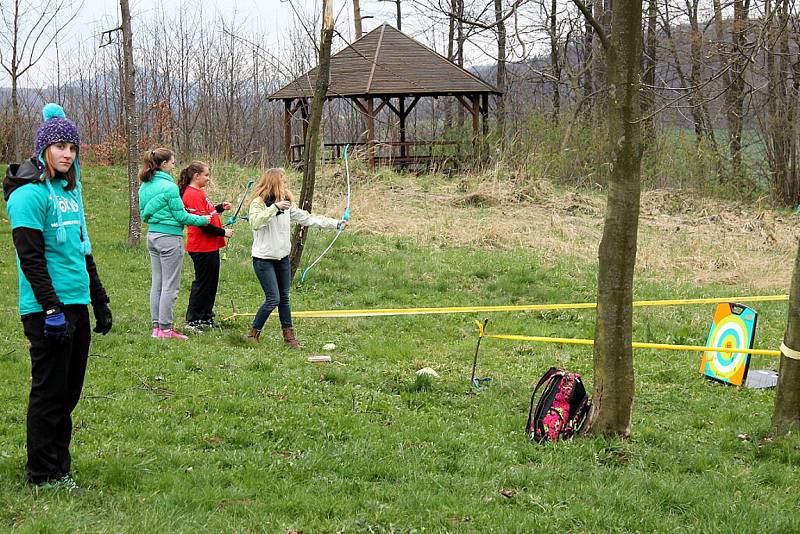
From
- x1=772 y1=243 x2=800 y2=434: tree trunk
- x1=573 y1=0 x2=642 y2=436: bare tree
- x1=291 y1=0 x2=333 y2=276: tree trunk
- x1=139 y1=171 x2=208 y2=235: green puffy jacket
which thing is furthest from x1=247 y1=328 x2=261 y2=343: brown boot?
x1=772 y1=243 x2=800 y2=434: tree trunk

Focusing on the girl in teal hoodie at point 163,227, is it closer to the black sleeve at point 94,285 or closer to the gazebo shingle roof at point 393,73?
the black sleeve at point 94,285

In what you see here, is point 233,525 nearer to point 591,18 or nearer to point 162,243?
point 591,18

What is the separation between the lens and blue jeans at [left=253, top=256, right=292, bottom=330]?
27.1 ft

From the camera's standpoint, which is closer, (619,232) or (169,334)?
(619,232)

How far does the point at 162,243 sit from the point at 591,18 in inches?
192

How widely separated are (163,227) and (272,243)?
111 centimetres

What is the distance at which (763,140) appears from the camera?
25.7m

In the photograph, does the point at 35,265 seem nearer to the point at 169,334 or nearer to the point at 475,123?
the point at 169,334

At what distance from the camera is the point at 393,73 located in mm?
24969

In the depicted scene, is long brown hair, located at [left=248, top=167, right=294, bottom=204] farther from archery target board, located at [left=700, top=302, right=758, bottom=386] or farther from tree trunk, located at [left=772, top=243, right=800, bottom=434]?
tree trunk, located at [left=772, top=243, right=800, bottom=434]

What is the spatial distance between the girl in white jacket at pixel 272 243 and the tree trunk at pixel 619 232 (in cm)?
358

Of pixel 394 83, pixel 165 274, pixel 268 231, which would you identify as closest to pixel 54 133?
pixel 268 231

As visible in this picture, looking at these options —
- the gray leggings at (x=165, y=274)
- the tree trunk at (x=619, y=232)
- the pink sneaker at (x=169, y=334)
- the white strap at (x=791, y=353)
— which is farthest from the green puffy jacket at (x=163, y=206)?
the white strap at (x=791, y=353)

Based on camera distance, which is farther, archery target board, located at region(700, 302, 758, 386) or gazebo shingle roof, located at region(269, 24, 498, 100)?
gazebo shingle roof, located at region(269, 24, 498, 100)
